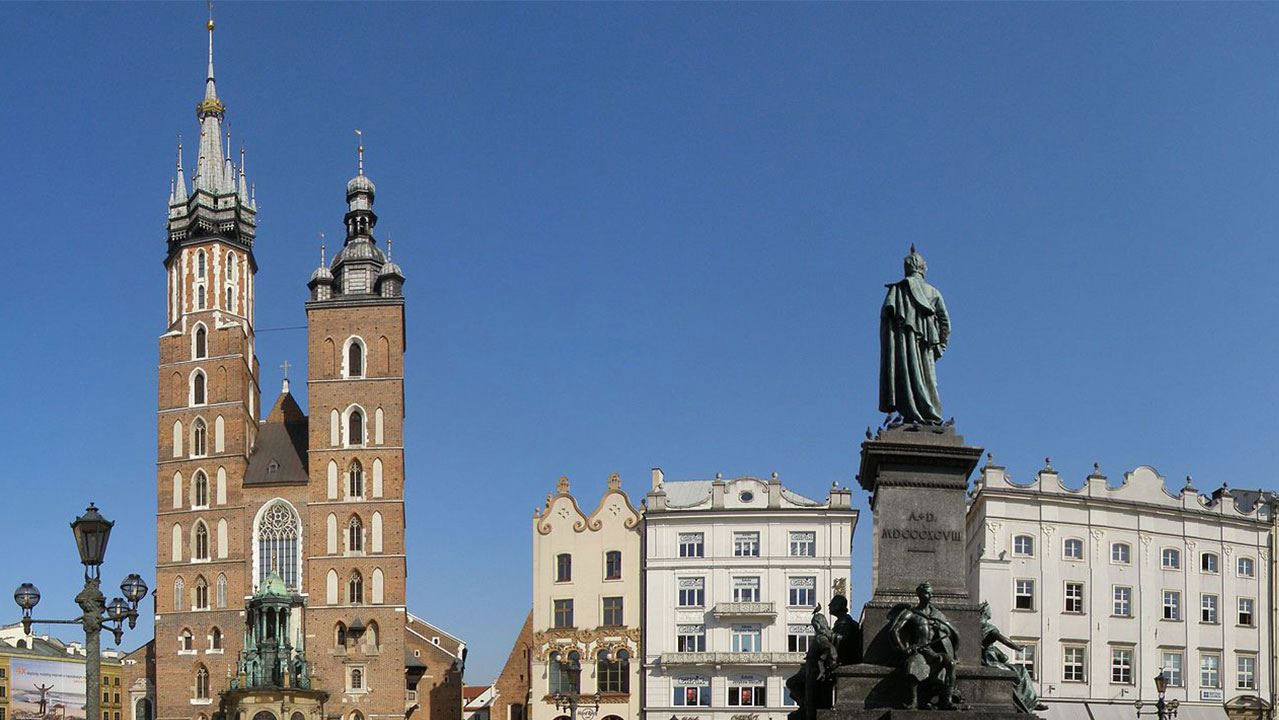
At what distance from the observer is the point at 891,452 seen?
17.7 metres

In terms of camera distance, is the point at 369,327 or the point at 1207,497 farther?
the point at 369,327

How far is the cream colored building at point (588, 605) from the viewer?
207 ft

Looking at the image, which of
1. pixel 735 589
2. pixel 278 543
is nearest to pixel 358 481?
pixel 278 543

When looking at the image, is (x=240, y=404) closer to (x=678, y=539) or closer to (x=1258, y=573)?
(x=678, y=539)

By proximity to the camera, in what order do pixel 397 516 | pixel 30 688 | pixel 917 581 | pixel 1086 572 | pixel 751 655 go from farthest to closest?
1. pixel 30 688
2. pixel 397 516
3. pixel 751 655
4. pixel 1086 572
5. pixel 917 581

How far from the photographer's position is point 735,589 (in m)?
61.9

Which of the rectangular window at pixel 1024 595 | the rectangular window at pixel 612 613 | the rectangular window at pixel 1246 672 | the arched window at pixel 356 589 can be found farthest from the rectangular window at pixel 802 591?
the arched window at pixel 356 589

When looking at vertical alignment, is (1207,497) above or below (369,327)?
below

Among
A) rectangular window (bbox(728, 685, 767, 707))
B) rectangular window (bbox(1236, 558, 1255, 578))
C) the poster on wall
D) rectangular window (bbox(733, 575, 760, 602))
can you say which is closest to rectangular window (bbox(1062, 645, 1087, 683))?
rectangular window (bbox(1236, 558, 1255, 578))

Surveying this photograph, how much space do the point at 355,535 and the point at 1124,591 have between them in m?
35.7

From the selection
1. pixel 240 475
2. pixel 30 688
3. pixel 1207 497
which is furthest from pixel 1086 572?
pixel 30 688

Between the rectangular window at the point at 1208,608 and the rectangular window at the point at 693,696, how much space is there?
61.0ft

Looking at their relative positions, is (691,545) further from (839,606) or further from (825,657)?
(825,657)

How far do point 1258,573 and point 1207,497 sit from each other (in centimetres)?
327
